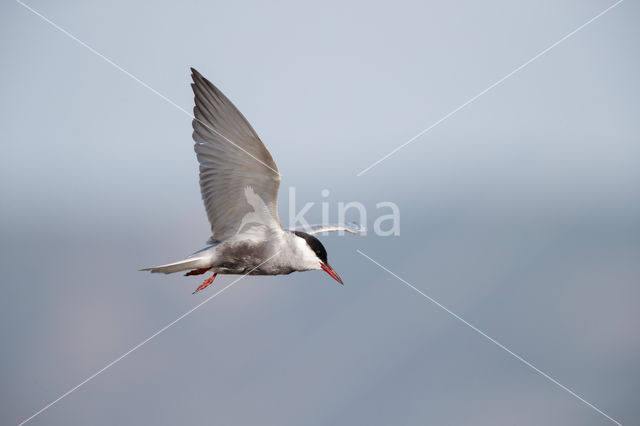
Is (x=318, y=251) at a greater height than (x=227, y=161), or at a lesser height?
lesser

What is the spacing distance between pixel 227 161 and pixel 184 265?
103 cm

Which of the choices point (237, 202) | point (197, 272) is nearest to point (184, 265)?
point (197, 272)

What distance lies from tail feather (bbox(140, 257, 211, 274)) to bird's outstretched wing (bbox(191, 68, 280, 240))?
36 cm

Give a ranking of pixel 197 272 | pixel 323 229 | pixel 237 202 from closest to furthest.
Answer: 1. pixel 237 202
2. pixel 197 272
3. pixel 323 229

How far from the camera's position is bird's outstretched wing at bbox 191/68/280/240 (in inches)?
191

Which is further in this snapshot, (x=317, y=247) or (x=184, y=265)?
(x=317, y=247)

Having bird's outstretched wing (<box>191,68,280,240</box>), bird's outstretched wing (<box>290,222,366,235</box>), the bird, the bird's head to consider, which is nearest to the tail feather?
the bird

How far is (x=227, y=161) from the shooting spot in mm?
5047

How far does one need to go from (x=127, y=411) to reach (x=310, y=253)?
174 m

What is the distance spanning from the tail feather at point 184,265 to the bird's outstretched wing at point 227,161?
0.36 meters

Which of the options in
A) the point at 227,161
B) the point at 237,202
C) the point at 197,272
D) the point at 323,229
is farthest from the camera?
the point at 323,229

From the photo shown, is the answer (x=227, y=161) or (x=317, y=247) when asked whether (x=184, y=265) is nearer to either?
(x=227, y=161)

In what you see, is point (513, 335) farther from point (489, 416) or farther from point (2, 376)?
point (2, 376)

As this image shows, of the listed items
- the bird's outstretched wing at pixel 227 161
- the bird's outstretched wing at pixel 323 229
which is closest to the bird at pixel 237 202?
the bird's outstretched wing at pixel 227 161
